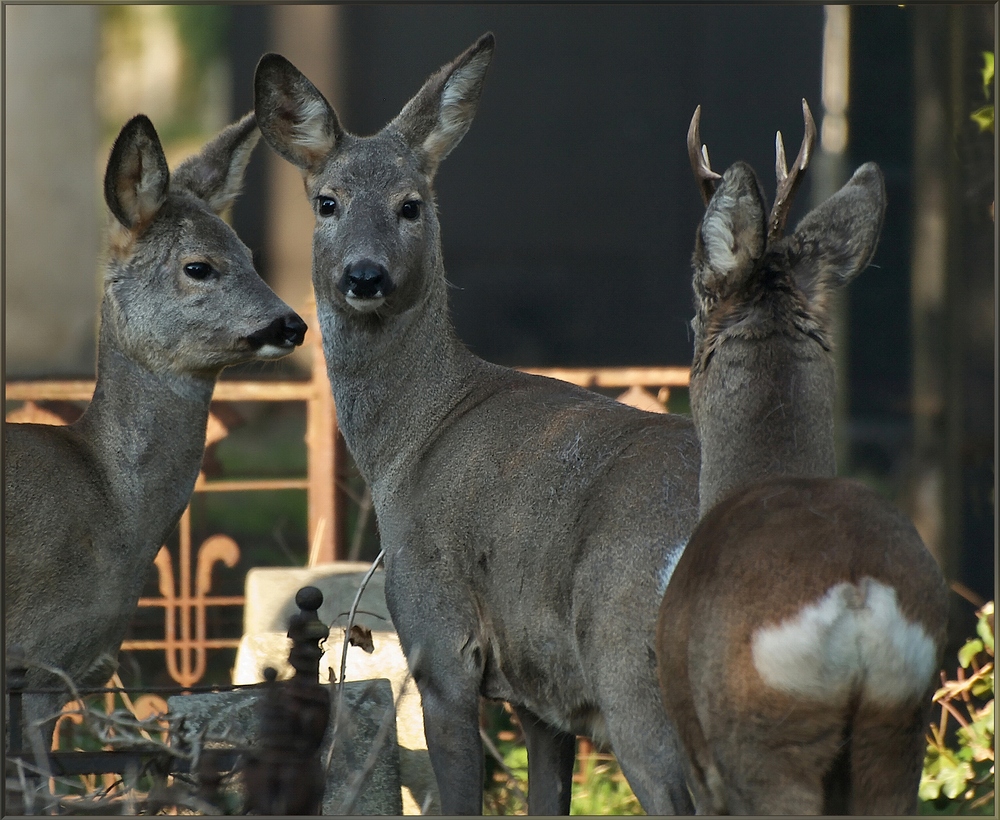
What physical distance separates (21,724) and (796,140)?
705cm

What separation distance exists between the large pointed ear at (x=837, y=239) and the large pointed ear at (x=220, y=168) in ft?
7.90

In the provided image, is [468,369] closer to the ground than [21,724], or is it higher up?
higher up

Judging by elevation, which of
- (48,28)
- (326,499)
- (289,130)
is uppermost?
(48,28)

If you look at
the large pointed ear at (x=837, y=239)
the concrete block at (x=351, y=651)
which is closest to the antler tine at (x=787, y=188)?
the large pointed ear at (x=837, y=239)

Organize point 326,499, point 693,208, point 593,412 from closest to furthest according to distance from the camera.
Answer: point 593,412 → point 326,499 → point 693,208

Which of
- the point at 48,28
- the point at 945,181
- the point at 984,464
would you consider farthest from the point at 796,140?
the point at 48,28

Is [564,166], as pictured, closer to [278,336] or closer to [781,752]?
[278,336]

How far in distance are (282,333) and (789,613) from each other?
253 cm

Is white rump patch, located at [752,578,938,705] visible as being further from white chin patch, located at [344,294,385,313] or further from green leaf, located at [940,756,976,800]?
green leaf, located at [940,756,976,800]

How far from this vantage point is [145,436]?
15.6ft

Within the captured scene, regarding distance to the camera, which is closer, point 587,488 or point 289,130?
point 587,488

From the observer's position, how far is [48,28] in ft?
41.0

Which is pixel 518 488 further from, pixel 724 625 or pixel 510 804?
pixel 510 804

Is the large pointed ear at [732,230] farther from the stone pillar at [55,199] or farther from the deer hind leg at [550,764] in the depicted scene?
the stone pillar at [55,199]
